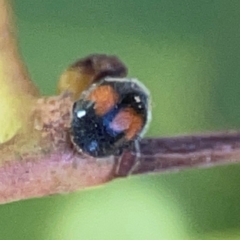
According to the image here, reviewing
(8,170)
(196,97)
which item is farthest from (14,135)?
(196,97)

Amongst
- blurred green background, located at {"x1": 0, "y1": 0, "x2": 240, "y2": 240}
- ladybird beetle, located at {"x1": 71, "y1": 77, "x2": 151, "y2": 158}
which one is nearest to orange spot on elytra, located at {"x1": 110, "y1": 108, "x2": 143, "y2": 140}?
ladybird beetle, located at {"x1": 71, "y1": 77, "x2": 151, "y2": 158}

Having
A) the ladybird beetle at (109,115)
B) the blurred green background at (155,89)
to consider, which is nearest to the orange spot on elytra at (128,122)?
the ladybird beetle at (109,115)

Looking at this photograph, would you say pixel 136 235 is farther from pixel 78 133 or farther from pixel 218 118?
pixel 78 133

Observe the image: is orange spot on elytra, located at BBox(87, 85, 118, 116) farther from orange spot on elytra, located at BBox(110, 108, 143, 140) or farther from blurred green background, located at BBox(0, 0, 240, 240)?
blurred green background, located at BBox(0, 0, 240, 240)

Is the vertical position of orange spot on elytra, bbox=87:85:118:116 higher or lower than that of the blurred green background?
higher

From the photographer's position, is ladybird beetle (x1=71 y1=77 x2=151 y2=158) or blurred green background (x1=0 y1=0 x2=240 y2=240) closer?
ladybird beetle (x1=71 y1=77 x2=151 y2=158)
